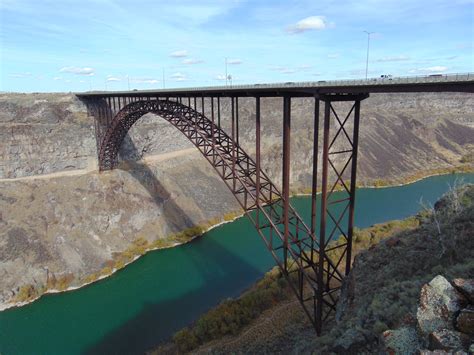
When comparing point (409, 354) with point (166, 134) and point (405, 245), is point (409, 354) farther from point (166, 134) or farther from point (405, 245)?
point (166, 134)

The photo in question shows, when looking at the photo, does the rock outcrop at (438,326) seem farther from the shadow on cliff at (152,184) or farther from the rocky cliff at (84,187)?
the shadow on cliff at (152,184)

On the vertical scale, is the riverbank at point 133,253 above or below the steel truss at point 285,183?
below

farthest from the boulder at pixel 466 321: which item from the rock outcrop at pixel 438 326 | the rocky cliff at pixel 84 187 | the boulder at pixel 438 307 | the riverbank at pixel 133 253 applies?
the rocky cliff at pixel 84 187

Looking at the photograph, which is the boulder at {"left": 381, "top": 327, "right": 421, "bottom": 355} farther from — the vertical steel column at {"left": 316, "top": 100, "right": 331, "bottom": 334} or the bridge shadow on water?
the bridge shadow on water

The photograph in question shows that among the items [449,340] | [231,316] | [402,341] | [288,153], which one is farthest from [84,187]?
[449,340]

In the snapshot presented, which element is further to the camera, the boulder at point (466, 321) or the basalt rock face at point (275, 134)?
the basalt rock face at point (275, 134)

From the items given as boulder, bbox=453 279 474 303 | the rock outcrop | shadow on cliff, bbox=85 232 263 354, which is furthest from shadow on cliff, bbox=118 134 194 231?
boulder, bbox=453 279 474 303
